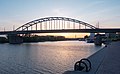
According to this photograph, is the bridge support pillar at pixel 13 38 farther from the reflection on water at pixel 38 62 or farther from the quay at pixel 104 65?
the quay at pixel 104 65

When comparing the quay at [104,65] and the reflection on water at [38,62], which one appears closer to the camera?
the quay at [104,65]

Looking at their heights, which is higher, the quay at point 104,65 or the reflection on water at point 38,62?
the quay at point 104,65

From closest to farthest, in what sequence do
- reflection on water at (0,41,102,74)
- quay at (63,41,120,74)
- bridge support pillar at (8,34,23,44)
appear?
quay at (63,41,120,74)
reflection on water at (0,41,102,74)
bridge support pillar at (8,34,23,44)

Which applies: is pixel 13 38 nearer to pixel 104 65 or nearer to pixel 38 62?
pixel 38 62

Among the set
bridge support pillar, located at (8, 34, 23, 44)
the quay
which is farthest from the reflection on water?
bridge support pillar, located at (8, 34, 23, 44)

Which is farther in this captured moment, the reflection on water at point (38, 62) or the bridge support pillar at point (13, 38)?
the bridge support pillar at point (13, 38)

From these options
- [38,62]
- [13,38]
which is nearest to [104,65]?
[38,62]

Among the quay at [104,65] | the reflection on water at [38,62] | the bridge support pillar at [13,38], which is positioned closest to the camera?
the quay at [104,65]

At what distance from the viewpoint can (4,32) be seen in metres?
124

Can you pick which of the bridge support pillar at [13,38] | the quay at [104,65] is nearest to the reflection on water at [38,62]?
the quay at [104,65]

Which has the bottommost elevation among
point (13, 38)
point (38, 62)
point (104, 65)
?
point (38, 62)

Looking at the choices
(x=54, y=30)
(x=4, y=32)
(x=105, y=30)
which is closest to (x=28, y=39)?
(x=4, y=32)

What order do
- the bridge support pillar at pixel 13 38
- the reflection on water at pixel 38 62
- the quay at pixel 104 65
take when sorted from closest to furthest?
the quay at pixel 104 65 < the reflection on water at pixel 38 62 < the bridge support pillar at pixel 13 38

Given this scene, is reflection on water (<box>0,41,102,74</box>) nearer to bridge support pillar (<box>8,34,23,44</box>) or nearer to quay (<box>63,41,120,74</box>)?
quay (<box>63,41,120,74</box>)
